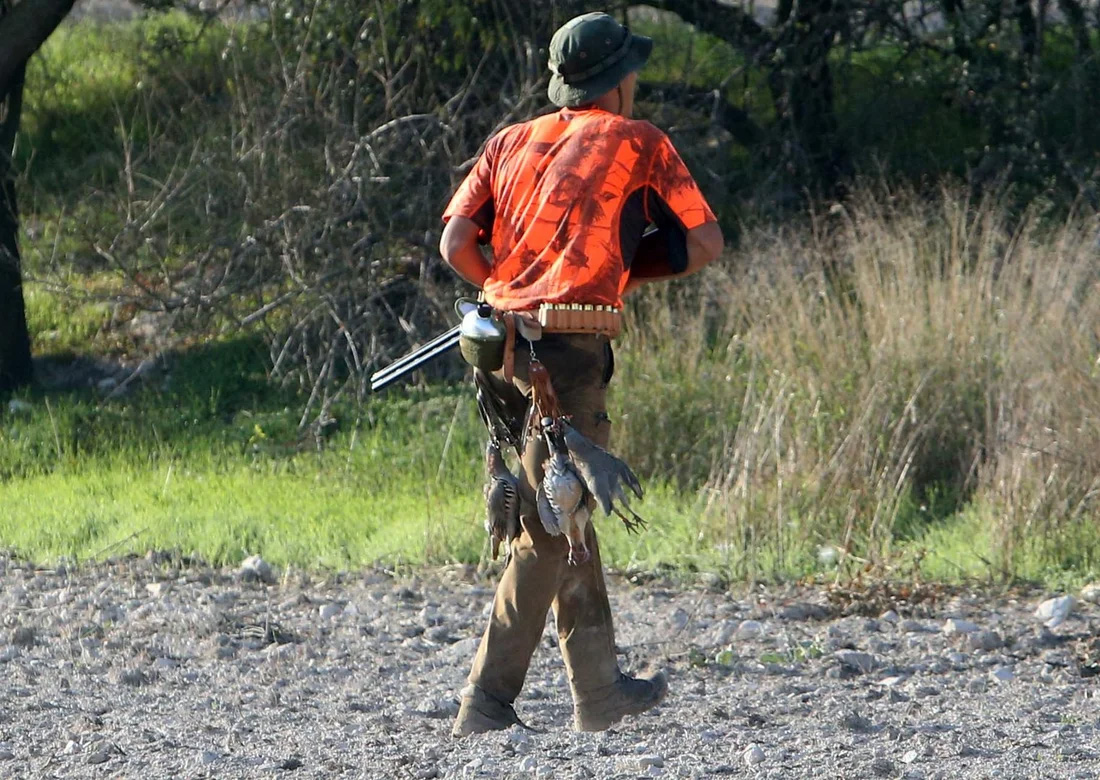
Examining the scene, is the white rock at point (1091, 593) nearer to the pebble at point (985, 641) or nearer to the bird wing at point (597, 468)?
the pebble at point (985, 641)

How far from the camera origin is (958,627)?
5.95 meters

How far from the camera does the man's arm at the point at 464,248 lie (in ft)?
14.9

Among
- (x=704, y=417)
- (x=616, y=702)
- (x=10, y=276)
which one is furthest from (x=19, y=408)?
(x=616, y=702)

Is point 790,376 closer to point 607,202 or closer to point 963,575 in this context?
point 963,575

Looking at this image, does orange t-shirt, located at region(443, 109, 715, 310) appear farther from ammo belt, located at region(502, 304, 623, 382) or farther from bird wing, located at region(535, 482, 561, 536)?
bird wing, located at region(535, 482, 561, 536)

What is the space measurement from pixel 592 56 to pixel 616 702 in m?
1.73

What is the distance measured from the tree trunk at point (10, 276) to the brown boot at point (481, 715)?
670 cm

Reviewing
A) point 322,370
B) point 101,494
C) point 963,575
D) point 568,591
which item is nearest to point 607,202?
point 568,591

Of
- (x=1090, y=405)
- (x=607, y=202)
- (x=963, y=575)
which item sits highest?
(x=607, y=202)

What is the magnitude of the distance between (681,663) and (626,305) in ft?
13.9

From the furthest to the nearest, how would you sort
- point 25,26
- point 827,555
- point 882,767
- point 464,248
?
point 25,26, point 827,555, point 464,248, point 882,767

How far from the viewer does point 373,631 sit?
6.16 meters

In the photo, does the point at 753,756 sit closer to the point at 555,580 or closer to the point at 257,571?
the point at 555,580

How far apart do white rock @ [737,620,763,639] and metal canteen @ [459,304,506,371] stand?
1982 millimetres
